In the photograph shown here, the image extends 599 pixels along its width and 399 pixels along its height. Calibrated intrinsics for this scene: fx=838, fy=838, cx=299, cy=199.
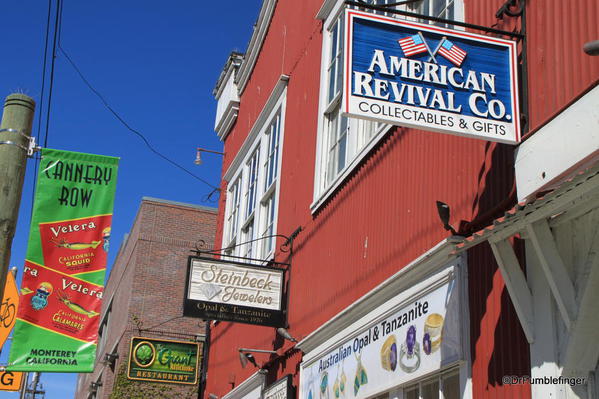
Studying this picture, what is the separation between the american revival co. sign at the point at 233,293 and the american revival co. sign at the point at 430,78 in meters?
5.65

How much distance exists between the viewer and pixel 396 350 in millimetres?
7430

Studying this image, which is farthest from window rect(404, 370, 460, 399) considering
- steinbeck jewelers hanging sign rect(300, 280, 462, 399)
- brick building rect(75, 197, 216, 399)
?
brick building rect(75, 197, 216, 399)

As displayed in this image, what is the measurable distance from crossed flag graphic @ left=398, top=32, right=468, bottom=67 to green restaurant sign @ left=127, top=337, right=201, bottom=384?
18.1 m

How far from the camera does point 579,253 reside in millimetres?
5262

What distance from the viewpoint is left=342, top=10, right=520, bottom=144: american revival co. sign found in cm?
587

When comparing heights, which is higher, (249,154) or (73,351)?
(249,154)

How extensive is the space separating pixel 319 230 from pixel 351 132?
4.55ft

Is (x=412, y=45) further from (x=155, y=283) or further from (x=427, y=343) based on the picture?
(x=155, y=283)

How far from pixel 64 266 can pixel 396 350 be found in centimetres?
342

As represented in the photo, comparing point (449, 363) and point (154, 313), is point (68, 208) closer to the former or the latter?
point (449, 363)

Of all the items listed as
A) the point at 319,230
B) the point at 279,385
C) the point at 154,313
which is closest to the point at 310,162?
the point at 319,230

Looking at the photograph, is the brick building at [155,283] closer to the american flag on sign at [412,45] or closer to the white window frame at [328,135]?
the white window frame at [328,135]

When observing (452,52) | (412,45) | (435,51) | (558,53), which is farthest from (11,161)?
(558,53)

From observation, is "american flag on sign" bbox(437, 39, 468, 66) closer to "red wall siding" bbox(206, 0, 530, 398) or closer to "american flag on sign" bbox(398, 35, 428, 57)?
"american flag on sign" bbox(398, 35, 428, 57)
